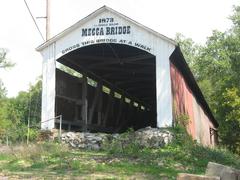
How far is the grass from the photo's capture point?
1005cm

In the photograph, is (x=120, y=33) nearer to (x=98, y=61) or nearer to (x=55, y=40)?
(x=55, y=40)

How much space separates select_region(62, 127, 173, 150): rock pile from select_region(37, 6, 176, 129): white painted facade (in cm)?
88

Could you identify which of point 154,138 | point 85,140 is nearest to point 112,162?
point 154,138

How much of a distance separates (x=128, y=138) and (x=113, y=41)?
429cm

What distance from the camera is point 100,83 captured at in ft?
80.6

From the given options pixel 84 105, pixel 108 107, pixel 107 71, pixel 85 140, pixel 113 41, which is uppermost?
pixel 113 41

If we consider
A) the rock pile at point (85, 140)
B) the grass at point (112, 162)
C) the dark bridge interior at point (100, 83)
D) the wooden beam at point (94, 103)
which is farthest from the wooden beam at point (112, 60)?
the grass at point (112, 162)

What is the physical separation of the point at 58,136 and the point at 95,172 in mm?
6526

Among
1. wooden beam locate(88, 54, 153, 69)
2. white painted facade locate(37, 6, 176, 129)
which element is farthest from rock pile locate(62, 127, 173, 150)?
wooden beam locate(88, 54, 153, 69)

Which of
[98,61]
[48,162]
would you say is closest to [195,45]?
[98,61]

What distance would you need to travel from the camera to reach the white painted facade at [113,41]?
16.7m

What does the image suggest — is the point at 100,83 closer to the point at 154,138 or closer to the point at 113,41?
the point at 113,41

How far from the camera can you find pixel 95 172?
10.3m

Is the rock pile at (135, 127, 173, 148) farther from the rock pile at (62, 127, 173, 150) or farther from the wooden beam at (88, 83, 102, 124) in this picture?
the wooden beam at (88, 83, 102, 124)
